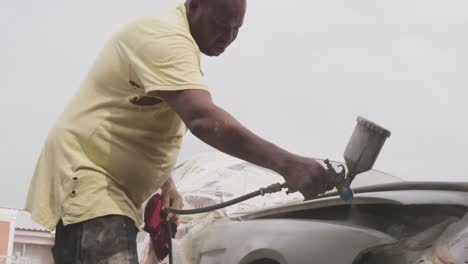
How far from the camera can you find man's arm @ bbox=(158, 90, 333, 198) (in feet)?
6.79

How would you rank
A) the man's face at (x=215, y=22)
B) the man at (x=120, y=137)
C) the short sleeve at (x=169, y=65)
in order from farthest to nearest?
the man's face at (x=215, y=22), the man at (x=120, y=137), the short sleeve at (x=169, y=65)

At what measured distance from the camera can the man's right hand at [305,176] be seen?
81.0 inches

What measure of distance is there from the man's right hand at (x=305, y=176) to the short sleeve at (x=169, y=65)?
0.36 meters

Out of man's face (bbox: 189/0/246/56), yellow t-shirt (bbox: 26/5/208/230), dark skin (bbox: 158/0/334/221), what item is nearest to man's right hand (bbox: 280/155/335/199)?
dark skin (bbox: 158/0/334/221)

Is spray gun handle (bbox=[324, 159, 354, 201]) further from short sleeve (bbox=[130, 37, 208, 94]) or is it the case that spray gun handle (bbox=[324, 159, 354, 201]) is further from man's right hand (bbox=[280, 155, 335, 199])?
short sleeve (bbox=[130, 37, 208, 94])

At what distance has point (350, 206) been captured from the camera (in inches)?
125

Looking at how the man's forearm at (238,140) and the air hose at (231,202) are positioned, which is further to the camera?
the air hose at (231,202)

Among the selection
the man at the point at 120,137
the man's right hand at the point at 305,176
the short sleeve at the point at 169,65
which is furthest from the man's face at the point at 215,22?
the man's right hand at the point at 305,176

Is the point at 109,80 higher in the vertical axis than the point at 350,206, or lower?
higher

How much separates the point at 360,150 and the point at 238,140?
36 cm

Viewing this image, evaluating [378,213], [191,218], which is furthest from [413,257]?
[191,218]

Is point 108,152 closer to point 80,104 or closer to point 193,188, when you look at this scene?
point 80,104

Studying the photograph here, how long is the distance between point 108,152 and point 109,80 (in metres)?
0.25

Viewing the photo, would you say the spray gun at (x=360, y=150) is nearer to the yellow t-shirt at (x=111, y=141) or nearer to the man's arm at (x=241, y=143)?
the man's arm at (x=241, y=143)
